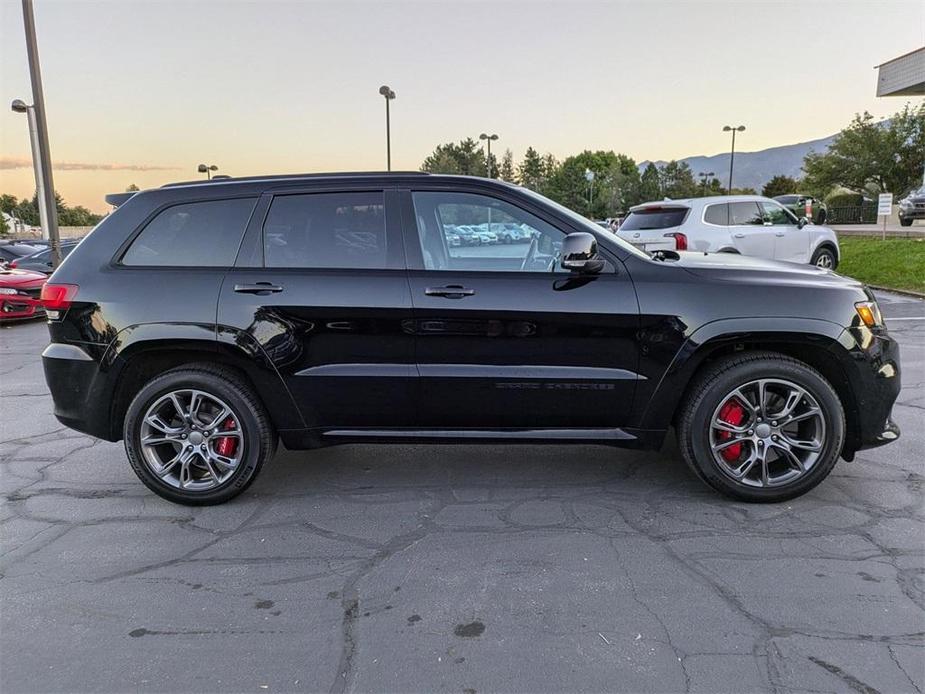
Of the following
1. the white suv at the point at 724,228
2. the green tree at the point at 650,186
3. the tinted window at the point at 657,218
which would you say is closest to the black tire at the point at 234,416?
the white suv at the point at 724,228

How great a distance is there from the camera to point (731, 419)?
3.62 meters

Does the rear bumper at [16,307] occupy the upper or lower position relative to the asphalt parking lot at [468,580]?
upper

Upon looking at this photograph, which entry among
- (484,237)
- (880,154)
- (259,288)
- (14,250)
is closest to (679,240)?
(484,237)

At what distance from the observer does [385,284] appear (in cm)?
353

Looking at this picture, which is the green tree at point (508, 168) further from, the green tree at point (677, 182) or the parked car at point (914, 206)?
the parked car at point (914, 206)

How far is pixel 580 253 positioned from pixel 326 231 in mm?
1464

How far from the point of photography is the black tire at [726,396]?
348 centimetres

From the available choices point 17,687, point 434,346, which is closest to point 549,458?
point 434,346

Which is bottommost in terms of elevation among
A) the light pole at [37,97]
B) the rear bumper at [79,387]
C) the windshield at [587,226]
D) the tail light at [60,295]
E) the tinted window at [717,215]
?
the rear bumper at [79,387]

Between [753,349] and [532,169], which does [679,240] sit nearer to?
[753,349]

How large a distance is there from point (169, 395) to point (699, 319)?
3.02 m

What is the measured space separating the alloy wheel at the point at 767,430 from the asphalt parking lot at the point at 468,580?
0.23 metres

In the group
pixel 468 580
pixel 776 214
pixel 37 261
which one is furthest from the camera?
pixel 37 261

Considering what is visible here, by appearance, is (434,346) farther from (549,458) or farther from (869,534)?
(869,534)
